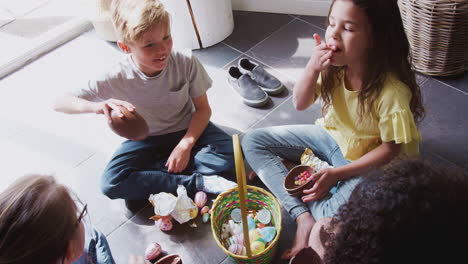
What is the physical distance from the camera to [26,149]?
1.56m

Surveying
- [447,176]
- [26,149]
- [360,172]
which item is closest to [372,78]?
[360,172]

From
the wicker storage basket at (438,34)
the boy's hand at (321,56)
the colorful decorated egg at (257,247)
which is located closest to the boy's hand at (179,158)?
the colorful decorated egg at (257,247)

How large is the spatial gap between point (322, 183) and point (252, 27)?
41.1 inches

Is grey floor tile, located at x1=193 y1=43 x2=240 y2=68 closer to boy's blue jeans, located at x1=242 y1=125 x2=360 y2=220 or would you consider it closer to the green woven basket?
boy's blue jeans, located at x1=242 y1=125 x2=360 y2=220

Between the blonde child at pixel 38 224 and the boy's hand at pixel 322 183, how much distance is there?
1.91 feet

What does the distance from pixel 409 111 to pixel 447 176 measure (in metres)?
0.41

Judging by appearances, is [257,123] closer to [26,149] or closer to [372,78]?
[372,78]

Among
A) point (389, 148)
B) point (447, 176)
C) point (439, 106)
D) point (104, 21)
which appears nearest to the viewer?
point (447, 176)

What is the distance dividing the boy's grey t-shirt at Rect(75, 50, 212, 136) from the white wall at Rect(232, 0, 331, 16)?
32.1 inches

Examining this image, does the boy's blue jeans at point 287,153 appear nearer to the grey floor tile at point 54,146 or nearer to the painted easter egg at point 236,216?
the painted easter egg at point 236,216

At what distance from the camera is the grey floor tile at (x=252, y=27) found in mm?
1808

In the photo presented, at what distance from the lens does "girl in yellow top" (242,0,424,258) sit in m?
0.88

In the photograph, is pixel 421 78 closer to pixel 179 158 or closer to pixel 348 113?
pixel 348 113

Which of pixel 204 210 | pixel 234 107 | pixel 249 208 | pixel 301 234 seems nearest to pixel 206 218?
pixel 204 210
